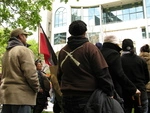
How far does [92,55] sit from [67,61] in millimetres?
366

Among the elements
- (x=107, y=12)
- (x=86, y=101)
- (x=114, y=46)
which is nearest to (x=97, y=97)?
(x=86, y=101)

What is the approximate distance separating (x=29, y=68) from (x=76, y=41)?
82 centimetres

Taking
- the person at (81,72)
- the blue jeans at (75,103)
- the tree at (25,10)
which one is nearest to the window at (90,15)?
the tree at (25,10)

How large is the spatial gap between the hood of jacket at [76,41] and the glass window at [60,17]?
33.3 m

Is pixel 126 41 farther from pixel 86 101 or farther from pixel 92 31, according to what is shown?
pixel 92 31

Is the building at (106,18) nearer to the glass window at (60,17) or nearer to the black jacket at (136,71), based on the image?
the glass window at (60,17)

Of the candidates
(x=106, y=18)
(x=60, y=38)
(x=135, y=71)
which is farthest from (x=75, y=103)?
(x=106, y=18)

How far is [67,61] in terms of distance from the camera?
3.01m

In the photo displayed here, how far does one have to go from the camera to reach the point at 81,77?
2.83m

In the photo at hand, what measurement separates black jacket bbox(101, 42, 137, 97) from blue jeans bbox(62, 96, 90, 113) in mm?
709

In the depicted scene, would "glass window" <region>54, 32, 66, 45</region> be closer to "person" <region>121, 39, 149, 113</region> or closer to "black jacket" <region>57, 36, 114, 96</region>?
"person" <region>121, 39, 149, 113</region>

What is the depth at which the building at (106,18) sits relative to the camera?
102ft

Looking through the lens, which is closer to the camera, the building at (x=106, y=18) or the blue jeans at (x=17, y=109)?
the blue jeans at (x=17, y=109)

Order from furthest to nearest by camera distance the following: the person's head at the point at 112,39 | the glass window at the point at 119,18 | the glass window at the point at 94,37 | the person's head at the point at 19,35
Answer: the glass window at the point at 119,18 → the glass window at the point at 94,37 → the person's head at the point at 19,35 → the person's head at the point at 112,39
